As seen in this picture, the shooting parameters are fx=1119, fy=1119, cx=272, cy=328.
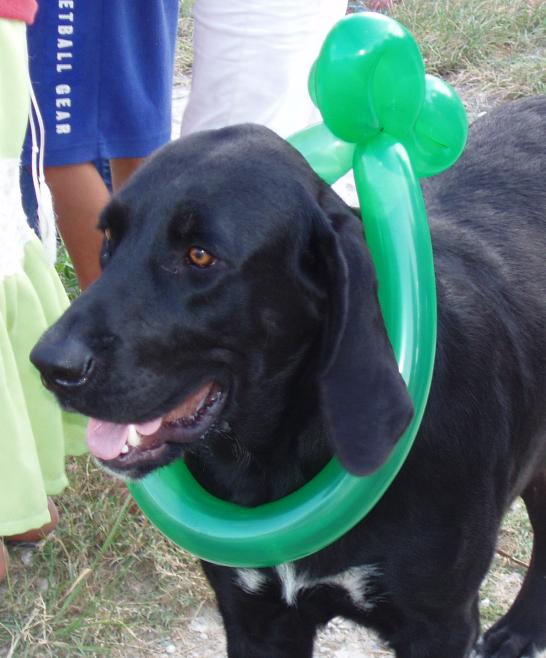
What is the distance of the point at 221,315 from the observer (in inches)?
79.5

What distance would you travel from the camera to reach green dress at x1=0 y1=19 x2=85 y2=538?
103 inches

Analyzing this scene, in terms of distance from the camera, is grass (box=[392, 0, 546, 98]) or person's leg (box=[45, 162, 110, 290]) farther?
grass (box=[392, 0, 546, 98])

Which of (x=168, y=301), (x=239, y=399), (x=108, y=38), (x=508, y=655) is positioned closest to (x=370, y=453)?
(x=239, y=399)

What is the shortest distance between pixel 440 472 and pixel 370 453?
24 cm

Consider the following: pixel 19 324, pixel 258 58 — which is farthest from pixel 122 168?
pixel 19 324

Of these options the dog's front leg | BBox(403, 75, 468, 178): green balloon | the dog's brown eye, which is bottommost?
the dog's front leg

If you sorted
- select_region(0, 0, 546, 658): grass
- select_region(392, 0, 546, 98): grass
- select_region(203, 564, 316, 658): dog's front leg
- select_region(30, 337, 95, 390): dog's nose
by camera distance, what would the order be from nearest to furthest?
select_region(30, 337, 95, 390): dog's nose → select_region(203, 564, 316, 658): dog's front leg → select_region(0, 0, 546, 658): grass → select_region(392, 0, 546, 98): grass

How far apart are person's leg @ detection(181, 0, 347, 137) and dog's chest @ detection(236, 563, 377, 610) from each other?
1439mm

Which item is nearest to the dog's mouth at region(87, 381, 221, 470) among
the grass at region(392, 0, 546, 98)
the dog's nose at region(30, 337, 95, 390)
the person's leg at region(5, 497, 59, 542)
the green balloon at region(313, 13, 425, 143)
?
the dog's nose at region(30, 337, 95, 390)

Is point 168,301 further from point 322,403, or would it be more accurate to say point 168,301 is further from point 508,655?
point 508,655

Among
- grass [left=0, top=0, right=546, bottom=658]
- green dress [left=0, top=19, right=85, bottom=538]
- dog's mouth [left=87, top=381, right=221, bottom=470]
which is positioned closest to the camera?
dog's mouth [left=87, top=381, right=221, bottom=470]

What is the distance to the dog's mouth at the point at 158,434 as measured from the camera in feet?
7.04

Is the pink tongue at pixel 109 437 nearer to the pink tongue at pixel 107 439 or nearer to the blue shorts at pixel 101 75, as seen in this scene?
the pink tongue at pixel 107 439

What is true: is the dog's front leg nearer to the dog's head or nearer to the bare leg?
the dog's head
